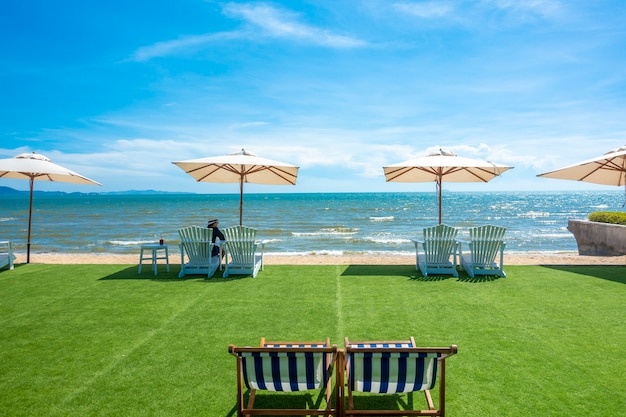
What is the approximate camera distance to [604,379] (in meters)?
3.73

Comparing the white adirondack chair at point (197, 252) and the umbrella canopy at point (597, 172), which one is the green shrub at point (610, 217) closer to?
the umbrella canopy at point (597, 172)

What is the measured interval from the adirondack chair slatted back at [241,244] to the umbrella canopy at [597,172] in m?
7.17

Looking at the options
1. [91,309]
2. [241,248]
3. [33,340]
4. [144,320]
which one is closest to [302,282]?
[241,248]

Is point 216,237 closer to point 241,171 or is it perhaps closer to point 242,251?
point 242,251

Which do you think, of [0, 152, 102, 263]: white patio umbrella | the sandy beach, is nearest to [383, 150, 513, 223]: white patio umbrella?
the sandy beach

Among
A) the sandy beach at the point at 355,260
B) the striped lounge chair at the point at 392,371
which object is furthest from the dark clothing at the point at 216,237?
the striped lounge chair at the point at 392,371

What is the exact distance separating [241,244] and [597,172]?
8.82 m

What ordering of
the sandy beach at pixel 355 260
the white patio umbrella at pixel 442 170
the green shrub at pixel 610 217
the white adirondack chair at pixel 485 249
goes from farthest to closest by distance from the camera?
the green shrub at pixel 610 217
the sandy beach at pixel 355 260
the white patio umbrella at pixel 442 170
the white adirondack chair at pixel 485 249

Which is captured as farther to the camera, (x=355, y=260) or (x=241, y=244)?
(x=355, y=260)

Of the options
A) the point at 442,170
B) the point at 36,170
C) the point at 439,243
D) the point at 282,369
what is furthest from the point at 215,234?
the point at 282,369

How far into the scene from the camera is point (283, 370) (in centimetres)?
289

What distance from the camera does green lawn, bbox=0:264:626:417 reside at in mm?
3473

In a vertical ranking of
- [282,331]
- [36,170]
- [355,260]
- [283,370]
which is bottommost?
[282,331]

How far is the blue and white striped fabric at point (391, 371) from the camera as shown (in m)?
2.84
